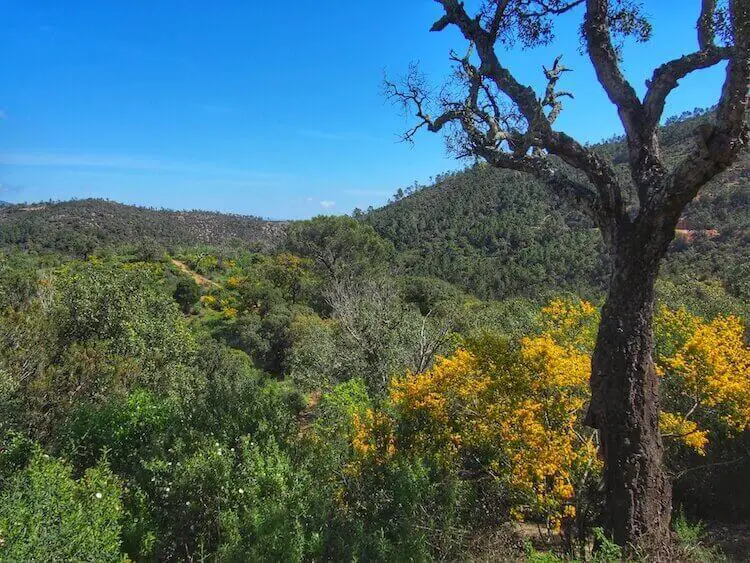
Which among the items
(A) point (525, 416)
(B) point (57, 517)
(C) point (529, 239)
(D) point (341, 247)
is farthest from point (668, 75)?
(C) point (529, 239)

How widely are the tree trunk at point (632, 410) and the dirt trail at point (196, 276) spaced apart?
131ft

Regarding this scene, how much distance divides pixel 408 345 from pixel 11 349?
382 inches

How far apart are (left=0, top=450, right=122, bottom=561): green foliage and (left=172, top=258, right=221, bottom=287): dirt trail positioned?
3832cm

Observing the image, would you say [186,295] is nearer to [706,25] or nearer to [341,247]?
[341,247]

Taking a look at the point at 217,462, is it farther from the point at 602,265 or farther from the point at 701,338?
the point at 602,265

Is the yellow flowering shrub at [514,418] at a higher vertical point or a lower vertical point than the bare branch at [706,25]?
lower

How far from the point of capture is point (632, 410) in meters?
4.07

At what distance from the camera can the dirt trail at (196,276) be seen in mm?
41037

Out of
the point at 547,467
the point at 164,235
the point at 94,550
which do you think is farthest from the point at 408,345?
the point at 164,235

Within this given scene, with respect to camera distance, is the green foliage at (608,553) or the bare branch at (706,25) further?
the bare branch at (706,25)

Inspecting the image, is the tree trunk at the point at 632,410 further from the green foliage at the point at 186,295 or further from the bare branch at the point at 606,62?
the green foliage at the point at 186,295

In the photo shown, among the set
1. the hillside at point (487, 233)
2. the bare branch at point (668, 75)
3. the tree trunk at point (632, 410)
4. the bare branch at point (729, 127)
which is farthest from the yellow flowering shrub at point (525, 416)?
the hillside at point (487, 233)

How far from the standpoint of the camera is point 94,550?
3.26 m

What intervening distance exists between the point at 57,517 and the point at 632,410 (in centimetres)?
484
